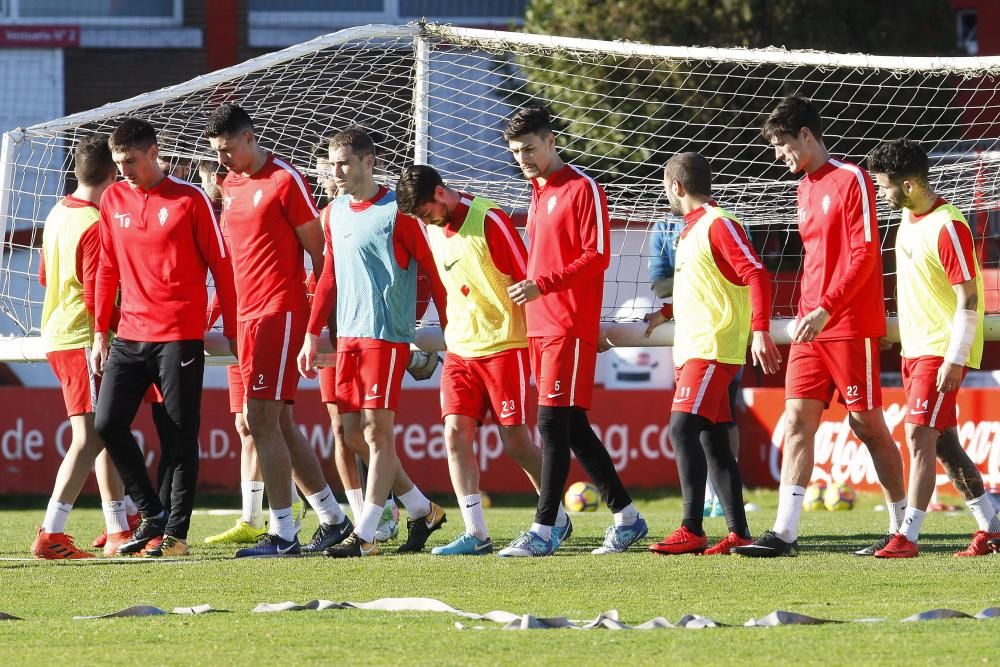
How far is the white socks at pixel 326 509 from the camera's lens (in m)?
8.57

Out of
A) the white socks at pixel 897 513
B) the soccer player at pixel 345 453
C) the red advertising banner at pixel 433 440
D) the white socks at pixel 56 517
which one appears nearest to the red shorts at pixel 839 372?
the white socks at pixel 897 513

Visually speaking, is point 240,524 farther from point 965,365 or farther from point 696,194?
point 965,365

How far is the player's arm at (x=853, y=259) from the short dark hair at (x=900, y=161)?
0.15 meters

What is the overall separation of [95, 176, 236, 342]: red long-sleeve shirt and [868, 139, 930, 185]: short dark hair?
3319mm

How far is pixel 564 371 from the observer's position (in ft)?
26.4

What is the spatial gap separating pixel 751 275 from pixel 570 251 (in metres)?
0.93

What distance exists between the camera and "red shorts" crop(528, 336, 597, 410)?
8039 mm

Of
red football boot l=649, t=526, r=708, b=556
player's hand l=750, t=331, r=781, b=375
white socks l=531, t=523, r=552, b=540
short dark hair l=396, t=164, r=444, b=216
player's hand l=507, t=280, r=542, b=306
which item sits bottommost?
red football boot l=649, t=526, r=708, b=556

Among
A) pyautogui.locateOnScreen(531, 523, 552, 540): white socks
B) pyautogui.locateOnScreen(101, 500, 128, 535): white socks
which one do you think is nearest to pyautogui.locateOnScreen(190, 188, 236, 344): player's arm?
pyautogui.locateOnScreen(101, 500, 128, 535): white socks

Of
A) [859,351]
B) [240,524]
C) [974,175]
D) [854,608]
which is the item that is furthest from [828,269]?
[974,175]

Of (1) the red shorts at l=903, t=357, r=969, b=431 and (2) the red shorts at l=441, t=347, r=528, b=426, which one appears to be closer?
(1) the red shorts at l=903, t=357, r=969, b=431

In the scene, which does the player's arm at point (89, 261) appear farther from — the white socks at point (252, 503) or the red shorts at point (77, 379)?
the white socks at point (252, 503)

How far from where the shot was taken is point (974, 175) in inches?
470

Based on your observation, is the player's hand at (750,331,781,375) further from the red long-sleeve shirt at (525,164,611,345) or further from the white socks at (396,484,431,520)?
the white socks at (396,484,431,520)
